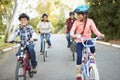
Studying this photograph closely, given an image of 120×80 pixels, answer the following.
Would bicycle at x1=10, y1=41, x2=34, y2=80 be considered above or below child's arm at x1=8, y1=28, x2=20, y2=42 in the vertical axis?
below

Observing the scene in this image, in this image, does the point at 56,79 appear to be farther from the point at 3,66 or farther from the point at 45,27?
the point at 45,27

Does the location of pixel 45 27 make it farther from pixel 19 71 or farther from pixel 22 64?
pixel 19 71

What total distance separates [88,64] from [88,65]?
0.02 metres

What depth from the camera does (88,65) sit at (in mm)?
7992

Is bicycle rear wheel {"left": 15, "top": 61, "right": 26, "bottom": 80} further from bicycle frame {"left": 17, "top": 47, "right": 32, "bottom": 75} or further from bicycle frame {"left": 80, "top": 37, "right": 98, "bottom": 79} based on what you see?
bicycle frame {"left": 80, "top": 37, "right": 98, "bottom": 79}

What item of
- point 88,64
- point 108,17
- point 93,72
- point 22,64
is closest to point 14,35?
point 22,64

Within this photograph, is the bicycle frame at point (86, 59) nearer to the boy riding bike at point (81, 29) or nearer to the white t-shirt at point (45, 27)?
the boy riding bike at point (81, 29)

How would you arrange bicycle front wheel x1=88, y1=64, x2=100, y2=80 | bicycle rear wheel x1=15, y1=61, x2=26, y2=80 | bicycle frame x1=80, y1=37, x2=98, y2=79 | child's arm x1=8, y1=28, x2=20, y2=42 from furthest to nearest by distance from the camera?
child's arm x1=8, y1=28, x2=20, y2=42, bicycle rear wheel x1=15, y1=61, x2=26, y2=80, bicycle frame x1=80, y1=37, x2=98, y2=79, bicycle front wheel x1=88, y1=64, x2=100, y2=80

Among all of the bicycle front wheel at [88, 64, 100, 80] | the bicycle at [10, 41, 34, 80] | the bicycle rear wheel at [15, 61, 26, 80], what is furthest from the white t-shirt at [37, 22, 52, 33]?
the bicycle front wheel at [88, 64, 100, 80]

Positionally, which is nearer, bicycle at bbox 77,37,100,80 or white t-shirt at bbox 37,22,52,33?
bicycle at bbox 77,37,100,80

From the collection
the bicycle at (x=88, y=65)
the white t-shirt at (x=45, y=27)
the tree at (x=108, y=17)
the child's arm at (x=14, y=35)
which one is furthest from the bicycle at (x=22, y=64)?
the tree at (x=108, y=17)

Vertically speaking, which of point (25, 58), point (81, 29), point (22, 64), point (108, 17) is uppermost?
point (108, 17)

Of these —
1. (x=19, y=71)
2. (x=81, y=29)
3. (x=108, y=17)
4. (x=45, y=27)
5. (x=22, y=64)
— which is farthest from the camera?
(x=108, y=17)

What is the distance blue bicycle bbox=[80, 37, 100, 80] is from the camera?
7721 millimetres
